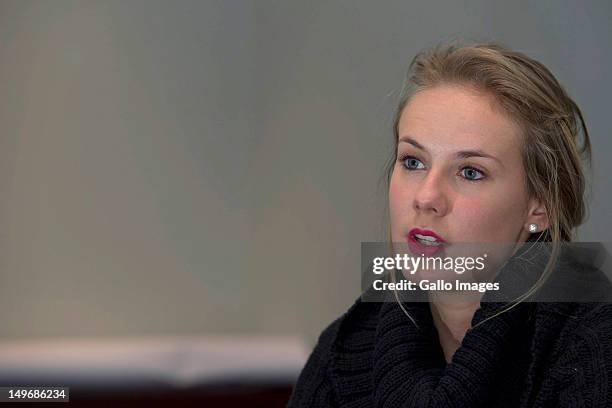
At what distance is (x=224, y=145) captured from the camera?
67.9 inches

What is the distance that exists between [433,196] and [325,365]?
11.8 inches

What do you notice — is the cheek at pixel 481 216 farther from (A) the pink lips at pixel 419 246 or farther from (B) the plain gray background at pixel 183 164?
(B) the plain gray background at pixel 183 164

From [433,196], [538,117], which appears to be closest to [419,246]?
[433,196]

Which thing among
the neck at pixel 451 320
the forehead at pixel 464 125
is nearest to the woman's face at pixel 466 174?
the forehead at pixel 464 125

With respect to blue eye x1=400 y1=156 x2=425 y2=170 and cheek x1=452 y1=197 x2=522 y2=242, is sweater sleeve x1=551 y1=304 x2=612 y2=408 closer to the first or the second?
cheek x1=452 y1=197 x2=522 y2=242

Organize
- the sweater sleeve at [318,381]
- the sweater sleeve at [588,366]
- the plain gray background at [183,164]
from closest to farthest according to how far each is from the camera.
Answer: the sweater sleeve at [588,366]
the sweater sleeve at [318,381]
the plain gray background at [183,164]

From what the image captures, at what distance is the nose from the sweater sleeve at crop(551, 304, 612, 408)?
204 millimetres

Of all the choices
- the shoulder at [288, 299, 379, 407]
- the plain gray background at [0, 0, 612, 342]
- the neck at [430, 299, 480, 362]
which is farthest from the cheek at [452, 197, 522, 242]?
the plain gray background at [0, 0, 612, 342]

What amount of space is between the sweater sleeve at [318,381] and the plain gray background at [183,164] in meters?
0.42

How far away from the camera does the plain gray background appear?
5.41ft

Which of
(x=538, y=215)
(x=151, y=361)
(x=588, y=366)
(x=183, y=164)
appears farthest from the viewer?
(x=183, y=164)

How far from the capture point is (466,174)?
3.33 feet

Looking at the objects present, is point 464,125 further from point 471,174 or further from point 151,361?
point 151,361

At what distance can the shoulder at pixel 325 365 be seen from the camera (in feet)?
3.75
